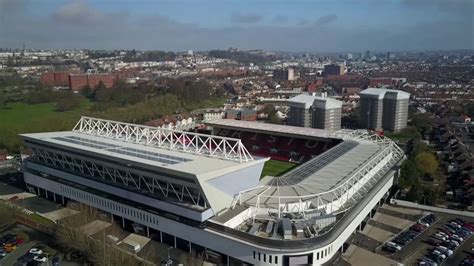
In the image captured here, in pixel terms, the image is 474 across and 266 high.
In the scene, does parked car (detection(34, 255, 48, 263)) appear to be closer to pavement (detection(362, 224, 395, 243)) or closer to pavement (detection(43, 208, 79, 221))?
pavement (detection(43, 208, 79, 221))

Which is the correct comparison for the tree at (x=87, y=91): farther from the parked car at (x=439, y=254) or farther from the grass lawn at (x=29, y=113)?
the parked car at (x=439, y=254)

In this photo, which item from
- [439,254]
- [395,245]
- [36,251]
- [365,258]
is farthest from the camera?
[395,245]

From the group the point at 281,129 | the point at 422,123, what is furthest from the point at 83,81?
the point at 422,123

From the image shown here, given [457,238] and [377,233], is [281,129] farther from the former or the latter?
[457,238]

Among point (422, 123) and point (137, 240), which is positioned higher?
point (422, 123)

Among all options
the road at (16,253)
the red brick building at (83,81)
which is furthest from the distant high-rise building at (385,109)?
the red brick building at (83,81)

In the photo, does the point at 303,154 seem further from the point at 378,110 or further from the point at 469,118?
the point at 469,118

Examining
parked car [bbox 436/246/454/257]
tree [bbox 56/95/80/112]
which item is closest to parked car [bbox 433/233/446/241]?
parked car [bbox 436/246/454/257]
